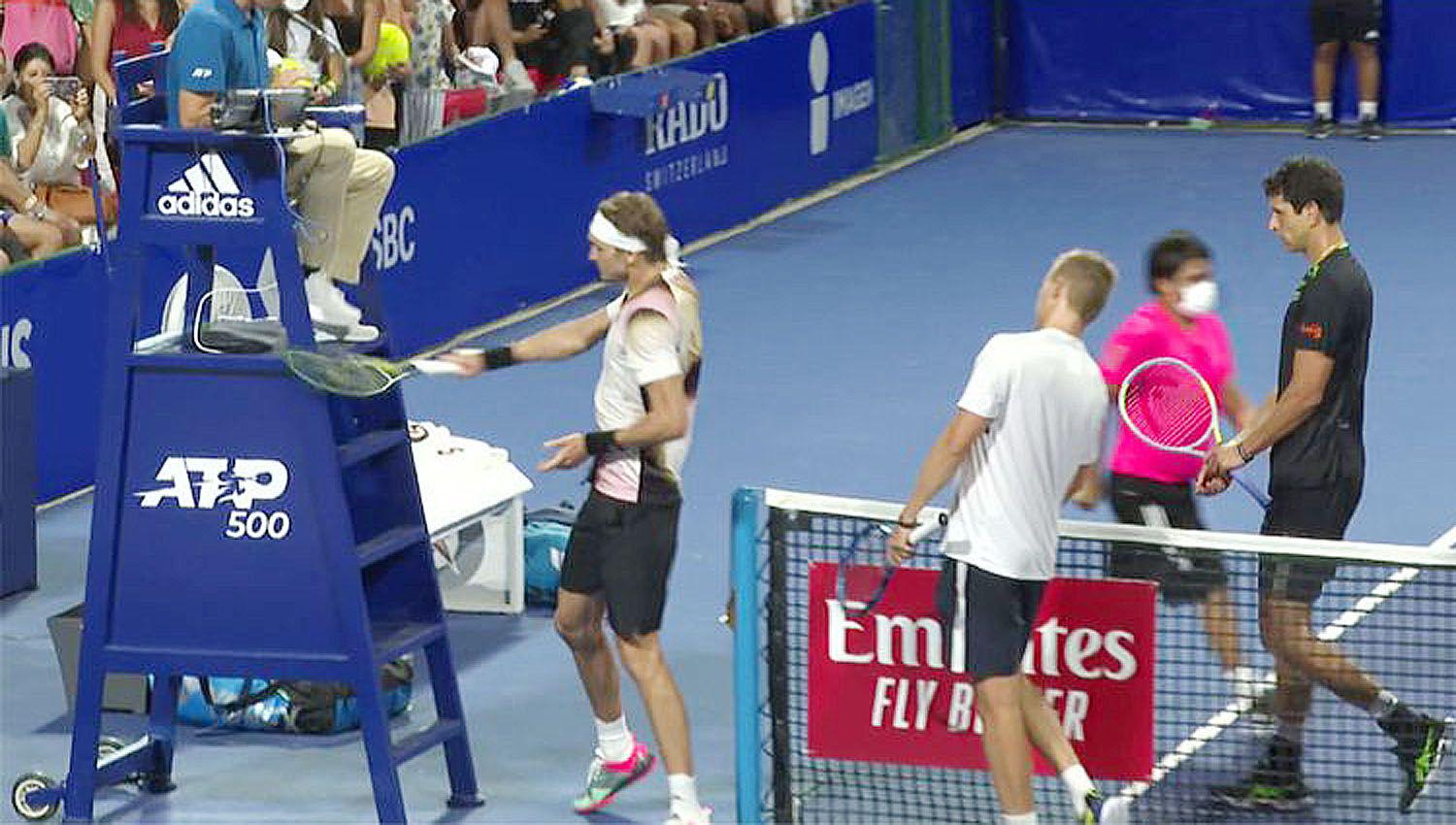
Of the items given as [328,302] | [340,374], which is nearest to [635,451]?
[340,374]

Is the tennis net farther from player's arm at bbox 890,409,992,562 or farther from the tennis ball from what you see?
the tennis ball

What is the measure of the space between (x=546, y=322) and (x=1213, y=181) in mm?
6705

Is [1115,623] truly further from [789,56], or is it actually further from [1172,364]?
[789,56]

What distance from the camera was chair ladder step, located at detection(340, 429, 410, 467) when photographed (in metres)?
8.73

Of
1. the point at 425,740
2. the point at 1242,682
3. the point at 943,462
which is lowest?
the point at 425,740

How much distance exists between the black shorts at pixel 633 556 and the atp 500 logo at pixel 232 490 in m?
0.97

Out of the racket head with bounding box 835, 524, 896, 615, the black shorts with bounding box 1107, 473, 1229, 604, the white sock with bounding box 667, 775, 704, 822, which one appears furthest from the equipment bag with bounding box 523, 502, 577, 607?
the black shorts with bounding box 1107, 473, 1229, 604

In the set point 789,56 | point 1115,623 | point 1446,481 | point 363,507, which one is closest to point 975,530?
point 1115,623

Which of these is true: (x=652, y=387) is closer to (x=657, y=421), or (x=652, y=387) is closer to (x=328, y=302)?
(x=657, y=421)

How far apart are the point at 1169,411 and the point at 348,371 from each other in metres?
2.71

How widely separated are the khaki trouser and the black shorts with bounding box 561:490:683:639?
43.7 inches

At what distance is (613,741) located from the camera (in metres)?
9.18

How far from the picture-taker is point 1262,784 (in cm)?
891

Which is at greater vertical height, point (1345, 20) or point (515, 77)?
point (515, 77)
